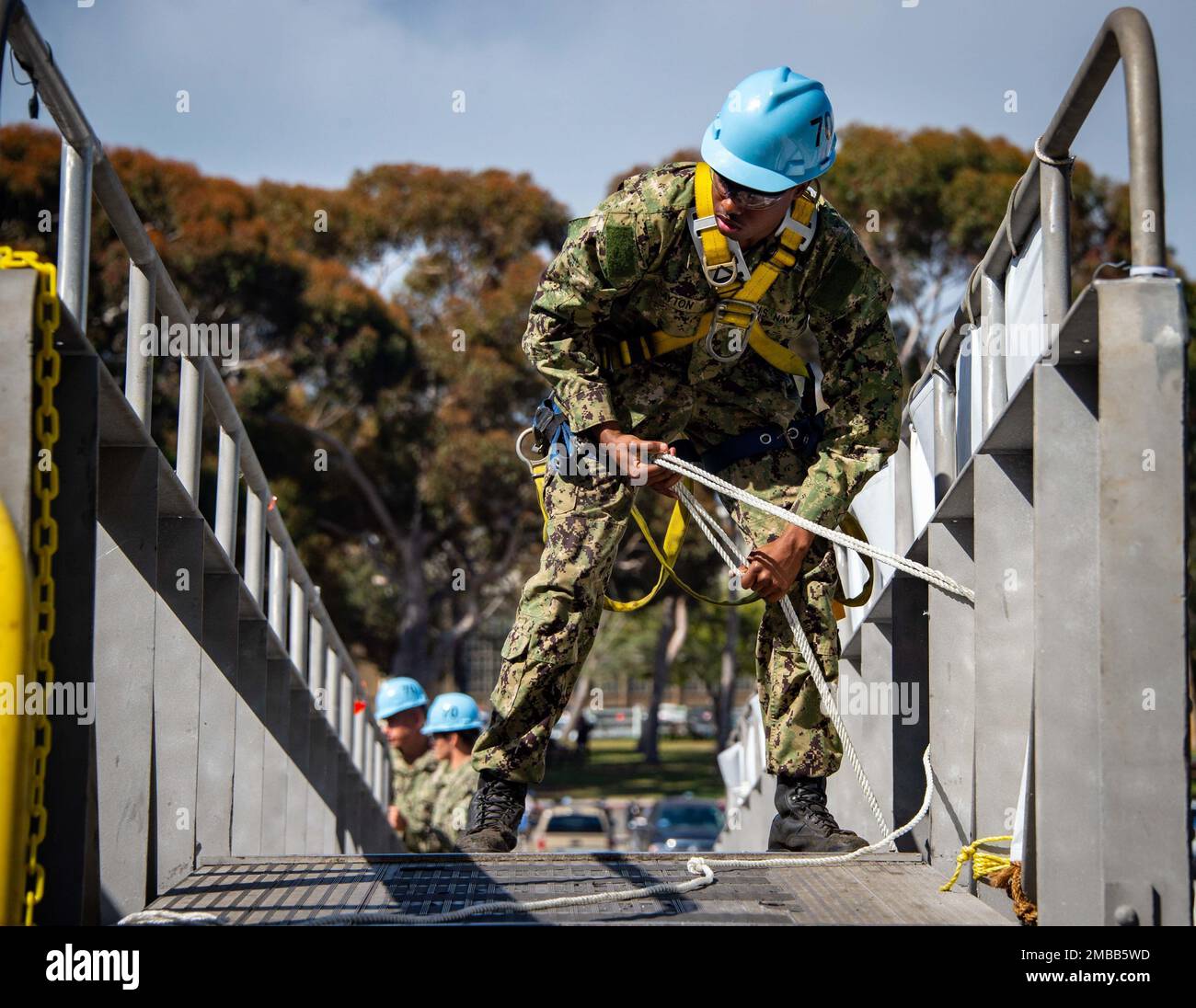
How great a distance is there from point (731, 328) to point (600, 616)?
100 centimetres

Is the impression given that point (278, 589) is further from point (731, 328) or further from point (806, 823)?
point (806, 823)

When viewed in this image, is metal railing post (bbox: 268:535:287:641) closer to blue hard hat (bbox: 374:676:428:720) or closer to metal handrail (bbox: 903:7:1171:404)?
blue hard hat (bbox: 374:676:428:720)

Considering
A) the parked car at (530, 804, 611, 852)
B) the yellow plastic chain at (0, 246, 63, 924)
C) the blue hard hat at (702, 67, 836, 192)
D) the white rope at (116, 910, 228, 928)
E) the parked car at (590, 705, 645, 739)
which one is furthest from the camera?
the parked car at (590, 705, 645, 739)

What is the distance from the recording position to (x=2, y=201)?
81.1ft

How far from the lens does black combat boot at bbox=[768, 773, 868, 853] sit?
14.9 ft

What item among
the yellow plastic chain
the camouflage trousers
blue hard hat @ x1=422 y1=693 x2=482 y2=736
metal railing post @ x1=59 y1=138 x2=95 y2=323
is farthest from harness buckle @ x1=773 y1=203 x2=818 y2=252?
blue hard hat @ x1=422 y1=693 x2=482 y2=736

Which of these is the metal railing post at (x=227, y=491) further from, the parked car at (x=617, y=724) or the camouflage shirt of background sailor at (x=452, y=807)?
the parked car at (x=617, y=724)

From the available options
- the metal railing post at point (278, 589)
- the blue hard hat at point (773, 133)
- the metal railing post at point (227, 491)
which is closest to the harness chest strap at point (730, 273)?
the blue hard hat at point (773, 133)

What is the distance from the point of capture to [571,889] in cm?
368

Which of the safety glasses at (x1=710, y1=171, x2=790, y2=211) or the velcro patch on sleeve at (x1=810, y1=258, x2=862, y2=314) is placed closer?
the safety glasses at (x1=710, y1=171, x2=790, y2=211)

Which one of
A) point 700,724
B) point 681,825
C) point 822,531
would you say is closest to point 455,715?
point 822,531

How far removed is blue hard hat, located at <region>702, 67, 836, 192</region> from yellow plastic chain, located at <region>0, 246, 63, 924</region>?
209 centimetres
